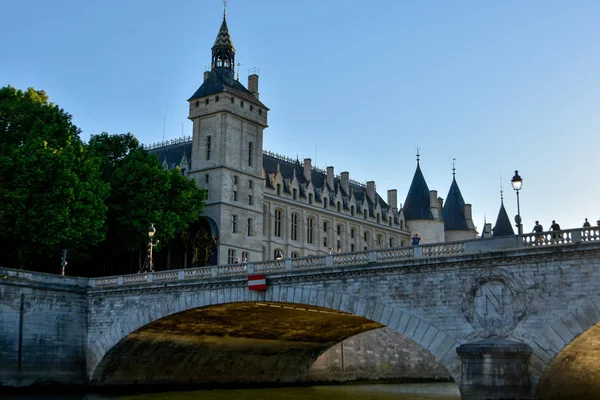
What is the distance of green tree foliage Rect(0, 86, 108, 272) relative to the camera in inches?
1847

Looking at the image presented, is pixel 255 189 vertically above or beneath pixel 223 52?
beneath

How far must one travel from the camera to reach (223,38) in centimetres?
7150

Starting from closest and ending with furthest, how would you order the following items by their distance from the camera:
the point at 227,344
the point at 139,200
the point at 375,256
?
the point at 375,256 < the point at 227,344 < the point at 139,200

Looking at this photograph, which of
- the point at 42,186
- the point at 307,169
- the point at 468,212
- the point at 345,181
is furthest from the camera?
the point at 468,212

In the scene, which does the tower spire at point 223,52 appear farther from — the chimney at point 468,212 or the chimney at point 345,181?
the chimney at point 468,212

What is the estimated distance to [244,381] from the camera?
53.8 m

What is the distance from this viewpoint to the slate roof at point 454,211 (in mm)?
96875

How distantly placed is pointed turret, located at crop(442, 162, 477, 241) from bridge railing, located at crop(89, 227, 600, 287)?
58684 mm

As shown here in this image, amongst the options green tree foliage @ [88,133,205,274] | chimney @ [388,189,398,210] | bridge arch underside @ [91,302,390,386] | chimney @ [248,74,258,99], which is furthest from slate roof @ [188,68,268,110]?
chimney @ [388,189,398,210]

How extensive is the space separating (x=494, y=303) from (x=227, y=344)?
2449cm

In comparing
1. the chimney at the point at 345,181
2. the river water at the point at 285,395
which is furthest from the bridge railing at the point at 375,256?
the chimney at the point at 345,181

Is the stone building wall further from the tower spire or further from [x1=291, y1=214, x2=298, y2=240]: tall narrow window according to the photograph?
the tower spire

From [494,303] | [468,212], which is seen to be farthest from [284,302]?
[468,212]

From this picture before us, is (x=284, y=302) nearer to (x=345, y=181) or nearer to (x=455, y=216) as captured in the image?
(x=345, y=181)
